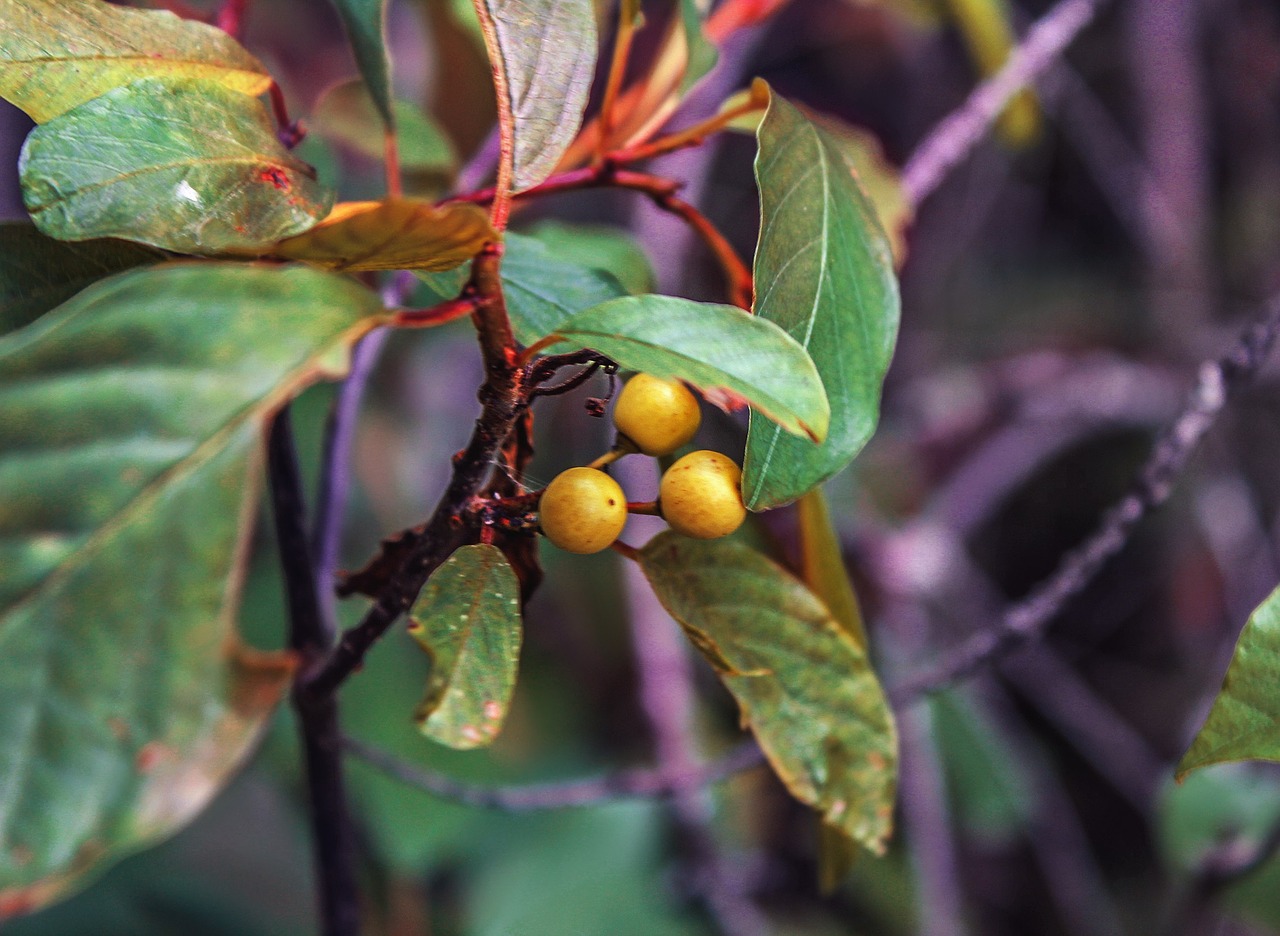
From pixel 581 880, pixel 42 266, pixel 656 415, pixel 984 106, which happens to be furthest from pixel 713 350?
pixel 581 880

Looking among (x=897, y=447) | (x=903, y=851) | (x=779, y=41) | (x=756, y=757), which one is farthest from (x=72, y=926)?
(x=779, y=41)

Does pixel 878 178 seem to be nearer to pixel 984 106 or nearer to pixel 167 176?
pixel 984 106

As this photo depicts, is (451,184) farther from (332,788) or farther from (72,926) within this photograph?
(72,926)

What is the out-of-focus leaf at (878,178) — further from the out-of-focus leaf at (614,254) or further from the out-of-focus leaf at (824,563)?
the out-of-focus leaf at (824,563)

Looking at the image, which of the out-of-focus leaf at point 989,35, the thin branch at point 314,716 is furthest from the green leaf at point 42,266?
the out-of-focus leaf at point 989,35

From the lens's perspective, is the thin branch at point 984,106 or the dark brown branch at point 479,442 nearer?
the dark brown branch at point 479,442

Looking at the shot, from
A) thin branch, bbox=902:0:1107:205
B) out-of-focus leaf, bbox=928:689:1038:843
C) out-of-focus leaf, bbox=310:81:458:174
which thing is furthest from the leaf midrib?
out-of-focus leaf, bbox=928:689:1038:843
